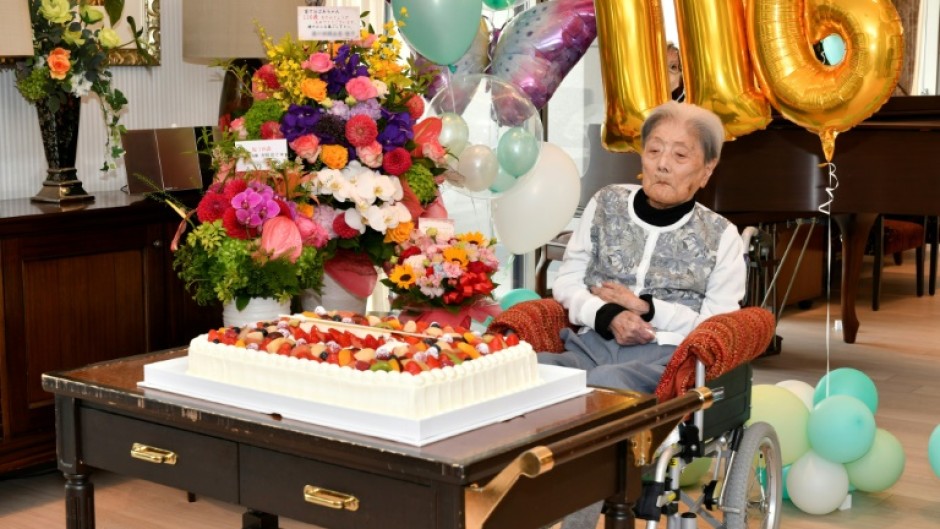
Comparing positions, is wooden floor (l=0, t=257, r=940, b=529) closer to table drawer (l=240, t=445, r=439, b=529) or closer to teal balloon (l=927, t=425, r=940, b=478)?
teal balloon (l=927, t=425, r=940, b=478)

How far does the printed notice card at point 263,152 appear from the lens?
309 centimetres

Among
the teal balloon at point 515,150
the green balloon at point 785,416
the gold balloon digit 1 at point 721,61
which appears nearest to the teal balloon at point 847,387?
the green balloon at point 785,416

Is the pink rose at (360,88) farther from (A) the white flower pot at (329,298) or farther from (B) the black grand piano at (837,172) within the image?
(B) the black grand piano at (837,172)

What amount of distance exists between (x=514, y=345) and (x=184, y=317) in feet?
6.97

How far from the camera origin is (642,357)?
313cm

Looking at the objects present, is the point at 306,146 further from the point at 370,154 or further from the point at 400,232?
the point at 400,232

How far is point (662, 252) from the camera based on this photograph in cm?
320

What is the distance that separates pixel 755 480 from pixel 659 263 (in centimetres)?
73

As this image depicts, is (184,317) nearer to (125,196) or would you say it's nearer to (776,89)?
(125,196)

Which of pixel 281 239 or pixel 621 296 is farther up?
pixel 281 239

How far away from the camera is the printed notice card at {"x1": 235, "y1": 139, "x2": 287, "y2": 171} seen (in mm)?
3086

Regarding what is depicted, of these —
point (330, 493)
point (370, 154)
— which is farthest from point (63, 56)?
point (330, 493)

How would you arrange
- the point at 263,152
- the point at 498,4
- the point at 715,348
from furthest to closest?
1. the point at 498,4
2. the point at 263,152
3. the point at 715,348

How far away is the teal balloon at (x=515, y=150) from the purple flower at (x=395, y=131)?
612mm
